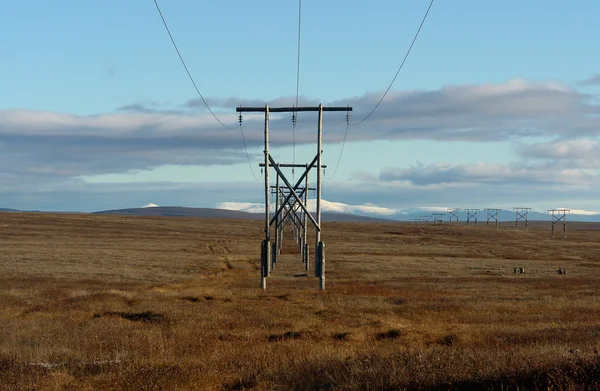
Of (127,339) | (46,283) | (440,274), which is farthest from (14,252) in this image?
(127,339)

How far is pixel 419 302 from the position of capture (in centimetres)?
3144

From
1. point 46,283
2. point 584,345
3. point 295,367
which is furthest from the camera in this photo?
point 46,283

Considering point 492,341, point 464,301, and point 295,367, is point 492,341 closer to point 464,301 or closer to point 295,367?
point 295,367

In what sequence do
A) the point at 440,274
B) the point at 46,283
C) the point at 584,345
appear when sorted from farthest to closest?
the point at 440,274 → the point at 46,283 → the point at 584,345

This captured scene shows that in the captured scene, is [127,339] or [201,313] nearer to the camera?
[127,339]

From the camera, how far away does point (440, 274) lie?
55.6m

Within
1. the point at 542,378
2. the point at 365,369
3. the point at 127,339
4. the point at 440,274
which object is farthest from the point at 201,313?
the point at 440,274

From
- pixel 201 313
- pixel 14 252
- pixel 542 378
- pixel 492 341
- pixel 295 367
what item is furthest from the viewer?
pixel 14 252

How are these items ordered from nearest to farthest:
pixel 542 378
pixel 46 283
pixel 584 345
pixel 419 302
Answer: pixel 542 378, pixel 584 345, pixel 419 302, pixel 46 283

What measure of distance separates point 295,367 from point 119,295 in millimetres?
20988

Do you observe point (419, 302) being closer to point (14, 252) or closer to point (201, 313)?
point (201, 313)

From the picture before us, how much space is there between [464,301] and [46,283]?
23.3 metres

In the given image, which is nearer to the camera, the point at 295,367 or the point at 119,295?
the point at 295,367

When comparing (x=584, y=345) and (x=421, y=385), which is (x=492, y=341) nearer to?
(x=584, y=345)
